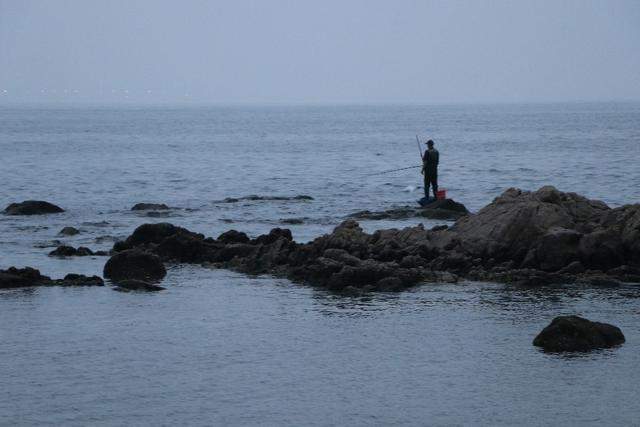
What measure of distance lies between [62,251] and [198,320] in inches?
357

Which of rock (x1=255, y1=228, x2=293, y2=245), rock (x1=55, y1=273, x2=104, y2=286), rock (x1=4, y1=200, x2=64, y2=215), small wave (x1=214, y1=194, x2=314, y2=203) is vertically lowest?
small wave (x1=214, y1=194, x2=314, y2=203)

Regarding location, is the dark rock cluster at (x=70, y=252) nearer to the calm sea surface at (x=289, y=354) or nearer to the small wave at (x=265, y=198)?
the calm sea surface at (x=289, y=354)

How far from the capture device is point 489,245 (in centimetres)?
2364

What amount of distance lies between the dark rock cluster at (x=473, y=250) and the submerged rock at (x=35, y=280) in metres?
3.56

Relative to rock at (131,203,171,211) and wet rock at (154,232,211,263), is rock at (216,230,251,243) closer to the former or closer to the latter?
wet rock at (154,232,211,263)

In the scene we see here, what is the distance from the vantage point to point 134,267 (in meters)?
23.3

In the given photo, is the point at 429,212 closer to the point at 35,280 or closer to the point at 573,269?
the point at 573,269

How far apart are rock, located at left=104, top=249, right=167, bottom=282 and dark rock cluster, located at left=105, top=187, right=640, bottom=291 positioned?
7.07 feet

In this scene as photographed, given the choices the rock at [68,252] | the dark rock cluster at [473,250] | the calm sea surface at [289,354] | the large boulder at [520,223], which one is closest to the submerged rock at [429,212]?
the calm sea surface at [289,354]

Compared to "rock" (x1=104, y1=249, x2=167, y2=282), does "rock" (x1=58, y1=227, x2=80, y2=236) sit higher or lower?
lower

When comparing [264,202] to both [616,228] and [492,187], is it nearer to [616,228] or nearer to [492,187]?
[492,187]

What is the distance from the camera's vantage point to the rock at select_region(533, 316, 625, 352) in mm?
16484

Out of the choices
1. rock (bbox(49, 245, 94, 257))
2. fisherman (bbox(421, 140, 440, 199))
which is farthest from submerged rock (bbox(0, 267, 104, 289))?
fisherman (bbox(421, 140, 440, 199))

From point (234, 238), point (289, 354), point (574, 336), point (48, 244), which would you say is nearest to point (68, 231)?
point (48, 244)
